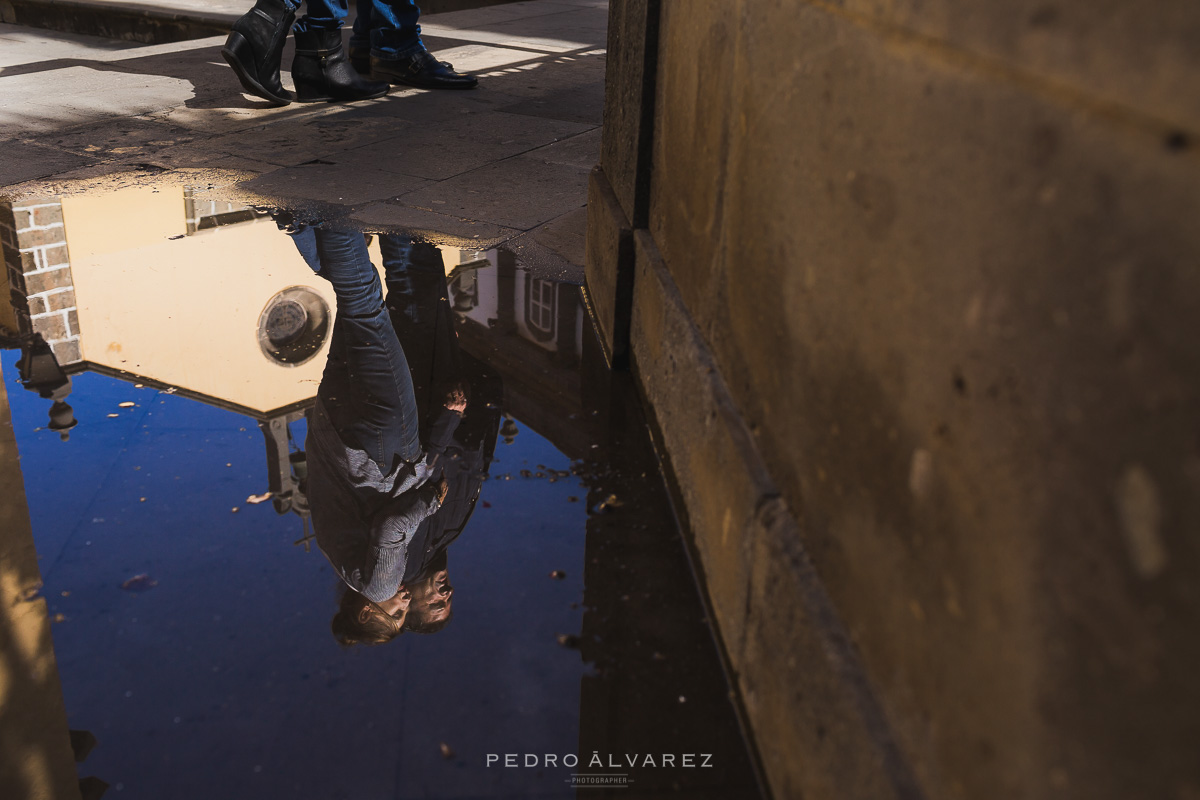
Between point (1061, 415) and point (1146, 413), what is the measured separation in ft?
0.36

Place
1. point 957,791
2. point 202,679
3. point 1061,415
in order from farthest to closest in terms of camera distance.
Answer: point 202,679
point 957,791
point 1061,415

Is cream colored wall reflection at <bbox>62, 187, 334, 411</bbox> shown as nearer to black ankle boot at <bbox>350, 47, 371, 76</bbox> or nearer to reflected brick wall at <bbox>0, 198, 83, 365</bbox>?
reflected brick wall at <bbox>0, 198, 83, 365</bbox>

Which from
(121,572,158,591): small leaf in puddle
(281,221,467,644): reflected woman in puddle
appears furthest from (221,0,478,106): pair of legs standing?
(121,572,158,591): small leaf in puddle

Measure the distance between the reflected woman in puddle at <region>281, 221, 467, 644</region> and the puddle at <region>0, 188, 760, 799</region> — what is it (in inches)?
0.4

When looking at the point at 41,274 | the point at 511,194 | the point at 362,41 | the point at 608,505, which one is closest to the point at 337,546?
the point at 608,505

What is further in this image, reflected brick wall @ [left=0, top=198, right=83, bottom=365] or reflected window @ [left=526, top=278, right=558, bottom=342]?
reflected window @ [left=526, top=278, right=558, bottom=342]

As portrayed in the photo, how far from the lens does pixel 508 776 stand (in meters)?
1.66

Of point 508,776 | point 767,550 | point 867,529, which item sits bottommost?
point 508,776

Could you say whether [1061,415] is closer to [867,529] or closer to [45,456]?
[867,529]

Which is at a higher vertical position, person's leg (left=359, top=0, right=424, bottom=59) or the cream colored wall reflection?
person's leg (left=359, top=0, right=424, bottom=59)

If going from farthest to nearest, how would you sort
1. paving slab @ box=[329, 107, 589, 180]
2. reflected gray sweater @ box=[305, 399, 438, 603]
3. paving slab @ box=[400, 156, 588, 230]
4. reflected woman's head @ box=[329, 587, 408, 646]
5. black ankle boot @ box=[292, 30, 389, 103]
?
black ankle boot @ box=[292, 30, 389, 103]
paving slab @ box=[329, 107, 589, 180]
paving slab @ box=[400, 156, 588, 230]
reflected gray sweater @ box=[305, 399, 438, 603]
reflected woman's head @ box=[329, 587, 408, 646]

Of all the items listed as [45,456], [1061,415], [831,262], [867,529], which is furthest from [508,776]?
[45,456]

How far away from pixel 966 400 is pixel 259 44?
227 inches

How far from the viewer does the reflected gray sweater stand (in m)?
2.18
